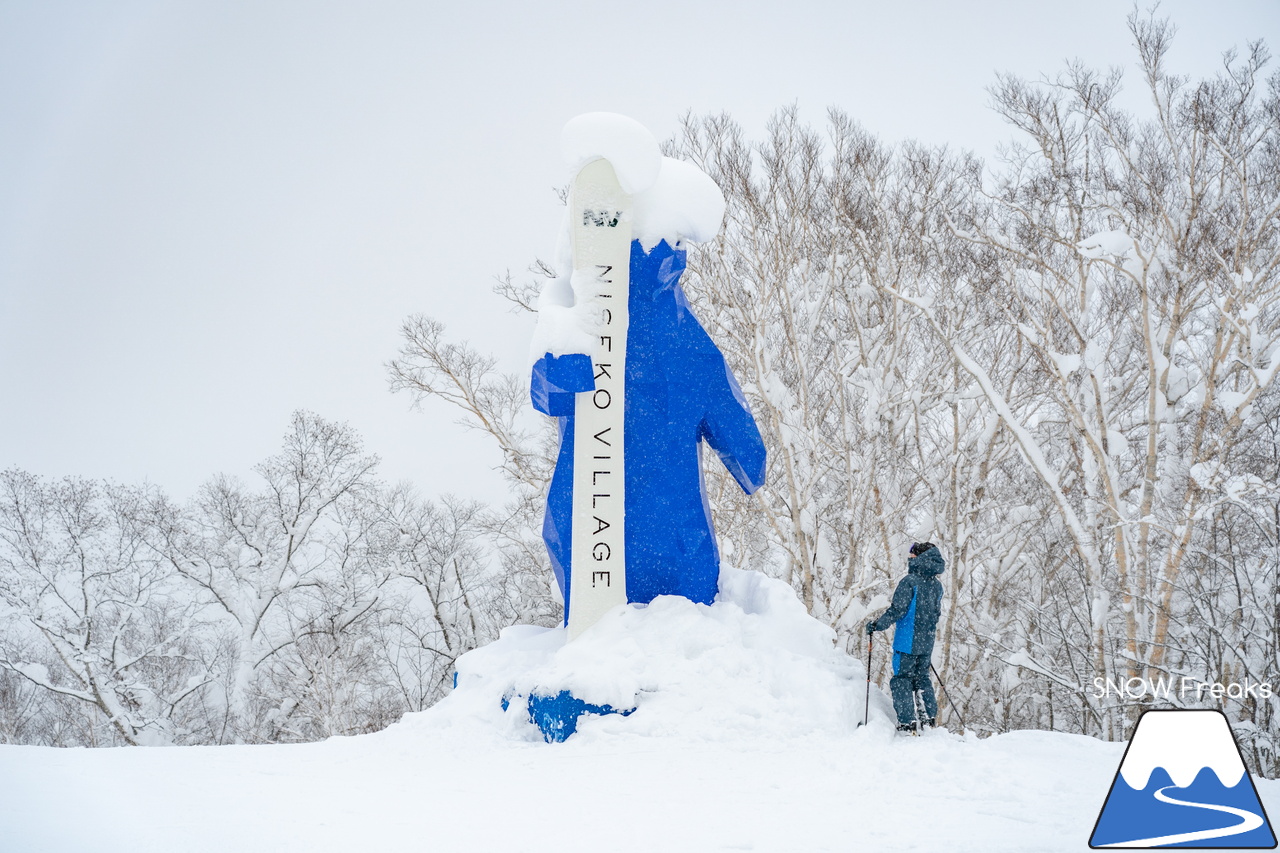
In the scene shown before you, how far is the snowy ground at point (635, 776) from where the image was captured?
110 inches

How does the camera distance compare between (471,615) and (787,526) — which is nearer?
(787,526)

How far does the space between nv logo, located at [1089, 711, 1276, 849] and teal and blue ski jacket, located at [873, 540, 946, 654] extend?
1.97m

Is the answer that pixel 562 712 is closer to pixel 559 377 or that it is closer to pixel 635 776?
pixel 635 776

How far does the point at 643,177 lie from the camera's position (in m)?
6.22

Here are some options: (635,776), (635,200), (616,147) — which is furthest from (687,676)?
(616,147)

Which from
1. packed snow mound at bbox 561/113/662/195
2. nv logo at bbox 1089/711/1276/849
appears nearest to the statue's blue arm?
packed snow mound at bbox 561/113/662/195

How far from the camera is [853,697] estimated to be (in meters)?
5.23

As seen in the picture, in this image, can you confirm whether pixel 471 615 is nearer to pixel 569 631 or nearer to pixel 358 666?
pixel 358 666

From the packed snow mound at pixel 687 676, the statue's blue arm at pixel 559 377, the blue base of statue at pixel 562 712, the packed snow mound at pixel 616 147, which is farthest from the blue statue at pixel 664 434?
the blue base of statue at pixel 562 712

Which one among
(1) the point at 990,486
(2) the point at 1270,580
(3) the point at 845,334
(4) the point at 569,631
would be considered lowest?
(4) the point at 569,631

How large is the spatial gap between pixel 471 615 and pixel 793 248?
8172 millimetres

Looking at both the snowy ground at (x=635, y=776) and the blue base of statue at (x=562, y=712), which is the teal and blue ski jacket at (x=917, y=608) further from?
the blue base of statue at (x=562, y=712)

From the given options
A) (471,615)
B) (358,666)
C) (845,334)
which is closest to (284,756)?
(845,334)

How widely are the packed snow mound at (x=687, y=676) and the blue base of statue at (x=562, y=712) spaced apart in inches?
1.5
